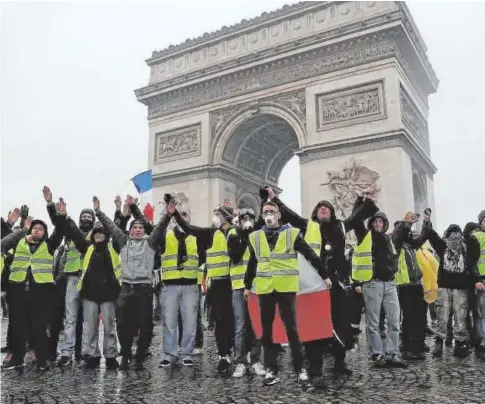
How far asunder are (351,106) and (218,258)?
44.3ft

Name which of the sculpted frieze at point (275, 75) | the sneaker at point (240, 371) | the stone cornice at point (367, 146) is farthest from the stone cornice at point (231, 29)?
the sneaker at point (240, 371)

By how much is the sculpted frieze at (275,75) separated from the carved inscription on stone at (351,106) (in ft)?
3.44

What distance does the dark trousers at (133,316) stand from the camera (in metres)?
5.61

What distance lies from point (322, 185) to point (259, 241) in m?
13.7

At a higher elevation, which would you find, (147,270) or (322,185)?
(322,185)

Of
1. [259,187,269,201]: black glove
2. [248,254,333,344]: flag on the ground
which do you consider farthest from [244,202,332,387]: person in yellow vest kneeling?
[259,187,269,201]: black glove

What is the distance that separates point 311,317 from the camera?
15.6ft

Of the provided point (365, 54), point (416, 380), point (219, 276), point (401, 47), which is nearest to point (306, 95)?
point (365, 54)

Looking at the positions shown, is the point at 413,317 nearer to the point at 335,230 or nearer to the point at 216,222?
the point at 335,230

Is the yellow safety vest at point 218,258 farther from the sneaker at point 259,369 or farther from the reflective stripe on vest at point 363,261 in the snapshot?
the reflective stripe on vest at point 363,261

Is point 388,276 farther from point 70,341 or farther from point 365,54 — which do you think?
point 365,54

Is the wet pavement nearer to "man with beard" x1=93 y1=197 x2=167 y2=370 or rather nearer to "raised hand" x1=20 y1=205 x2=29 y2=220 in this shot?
"man with beard" x1=93 y1=197 x2=167 y2=370

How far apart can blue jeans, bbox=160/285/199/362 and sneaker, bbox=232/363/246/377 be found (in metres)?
0.83

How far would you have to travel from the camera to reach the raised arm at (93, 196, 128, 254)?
231 inches
